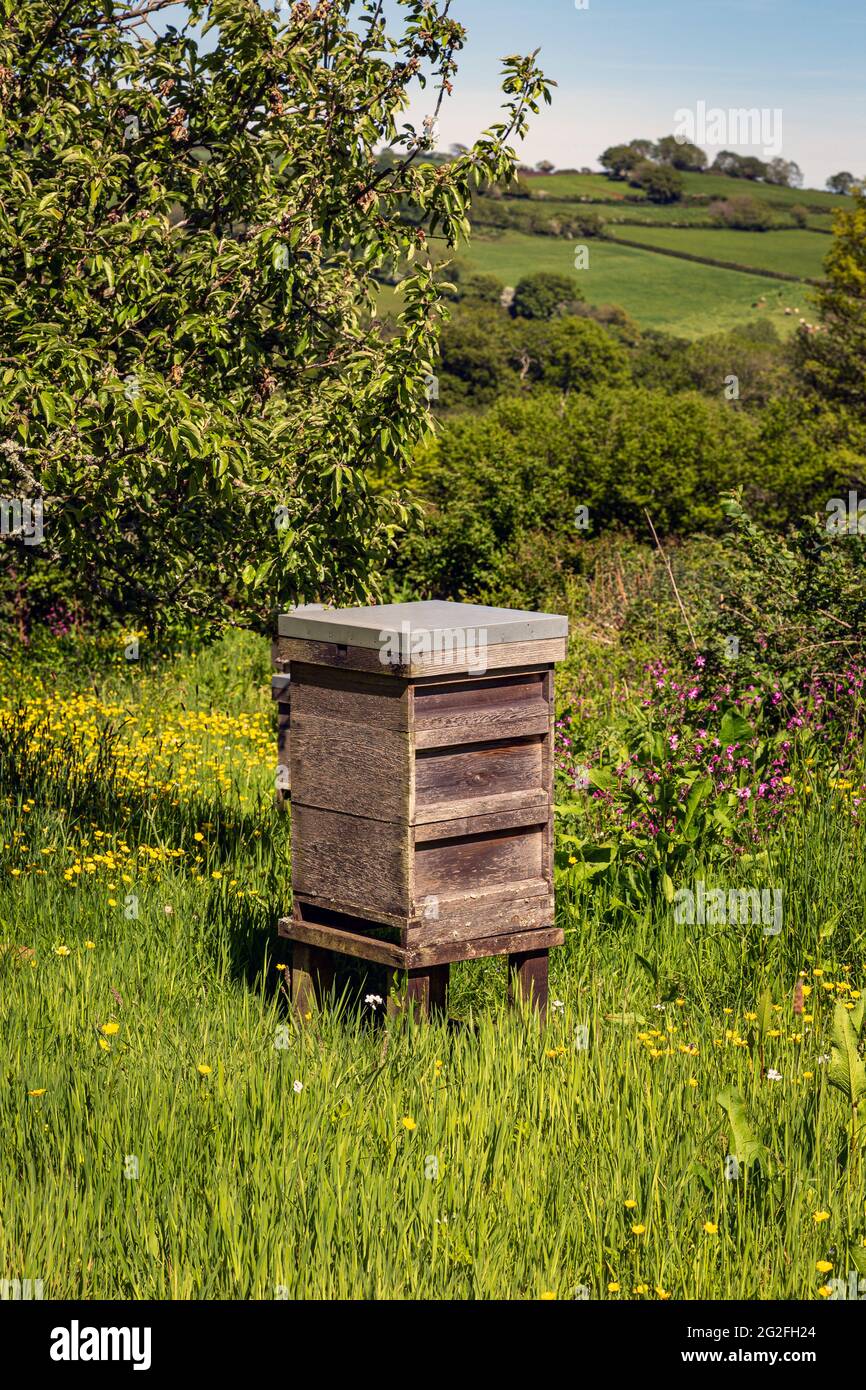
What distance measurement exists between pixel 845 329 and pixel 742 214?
5042cm

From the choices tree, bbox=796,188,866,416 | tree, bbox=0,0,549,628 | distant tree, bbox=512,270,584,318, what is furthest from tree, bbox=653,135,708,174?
tree, bbox=0,0,549,628

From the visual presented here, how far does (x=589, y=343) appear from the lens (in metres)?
41.1

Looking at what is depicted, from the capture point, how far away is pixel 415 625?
4.55 m

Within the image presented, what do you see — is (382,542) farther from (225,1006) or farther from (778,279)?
(778,279)

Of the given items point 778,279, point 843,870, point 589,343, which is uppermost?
point 778,279

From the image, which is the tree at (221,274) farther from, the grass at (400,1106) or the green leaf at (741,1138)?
the green leaf at (741,1138)

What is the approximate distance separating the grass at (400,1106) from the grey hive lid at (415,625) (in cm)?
129

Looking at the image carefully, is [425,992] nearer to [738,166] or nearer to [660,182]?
[660,182]

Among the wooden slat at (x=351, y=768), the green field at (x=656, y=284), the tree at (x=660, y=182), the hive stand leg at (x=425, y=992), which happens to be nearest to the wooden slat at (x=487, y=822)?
the wooden slat at (x=351, y=768)

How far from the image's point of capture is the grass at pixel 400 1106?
3.39 metres

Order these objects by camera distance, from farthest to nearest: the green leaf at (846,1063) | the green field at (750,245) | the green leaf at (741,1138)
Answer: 1. the green field at (750,245)
2. the green leaf at (846,1063)
3. the green leaf at (741,1138)

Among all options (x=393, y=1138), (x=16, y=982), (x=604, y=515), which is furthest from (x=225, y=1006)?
(x=604, y=515)

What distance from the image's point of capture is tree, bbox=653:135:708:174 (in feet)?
264

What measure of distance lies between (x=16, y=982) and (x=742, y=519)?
16.8 ft
